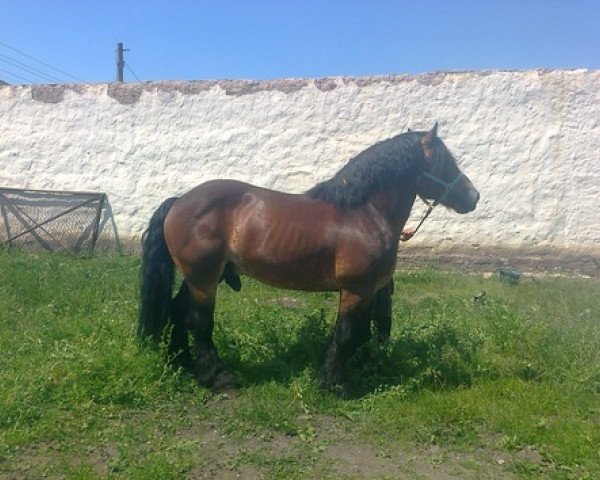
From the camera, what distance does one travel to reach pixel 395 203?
4207 millimetres

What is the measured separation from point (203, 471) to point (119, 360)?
1287 mm

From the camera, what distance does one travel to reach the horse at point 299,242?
4055 millimetres

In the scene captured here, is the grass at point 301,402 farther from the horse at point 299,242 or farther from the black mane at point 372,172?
the black mane at point 372,172

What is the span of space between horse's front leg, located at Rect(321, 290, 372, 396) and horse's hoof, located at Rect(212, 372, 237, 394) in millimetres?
634

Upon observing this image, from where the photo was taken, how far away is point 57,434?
3465 mm

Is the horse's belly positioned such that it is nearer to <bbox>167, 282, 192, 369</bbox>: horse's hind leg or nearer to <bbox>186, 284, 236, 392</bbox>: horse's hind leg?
<bbox>186, 284, 236, 392</bbox>: horse's hind leg

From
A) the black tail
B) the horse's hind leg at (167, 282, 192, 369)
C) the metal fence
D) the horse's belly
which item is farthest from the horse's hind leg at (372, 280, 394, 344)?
the metal fence

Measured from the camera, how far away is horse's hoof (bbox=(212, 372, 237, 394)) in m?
4.19

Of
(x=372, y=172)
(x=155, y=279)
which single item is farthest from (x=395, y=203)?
(x=155, y=279)

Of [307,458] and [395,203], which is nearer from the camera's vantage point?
[307,458]

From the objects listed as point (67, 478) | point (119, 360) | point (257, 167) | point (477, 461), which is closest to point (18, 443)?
point (67, 478)

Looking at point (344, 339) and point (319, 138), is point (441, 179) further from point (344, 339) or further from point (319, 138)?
point (319, 138)

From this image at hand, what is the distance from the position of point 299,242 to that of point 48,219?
678cm

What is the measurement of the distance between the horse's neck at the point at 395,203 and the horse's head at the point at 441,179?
0.16 m
